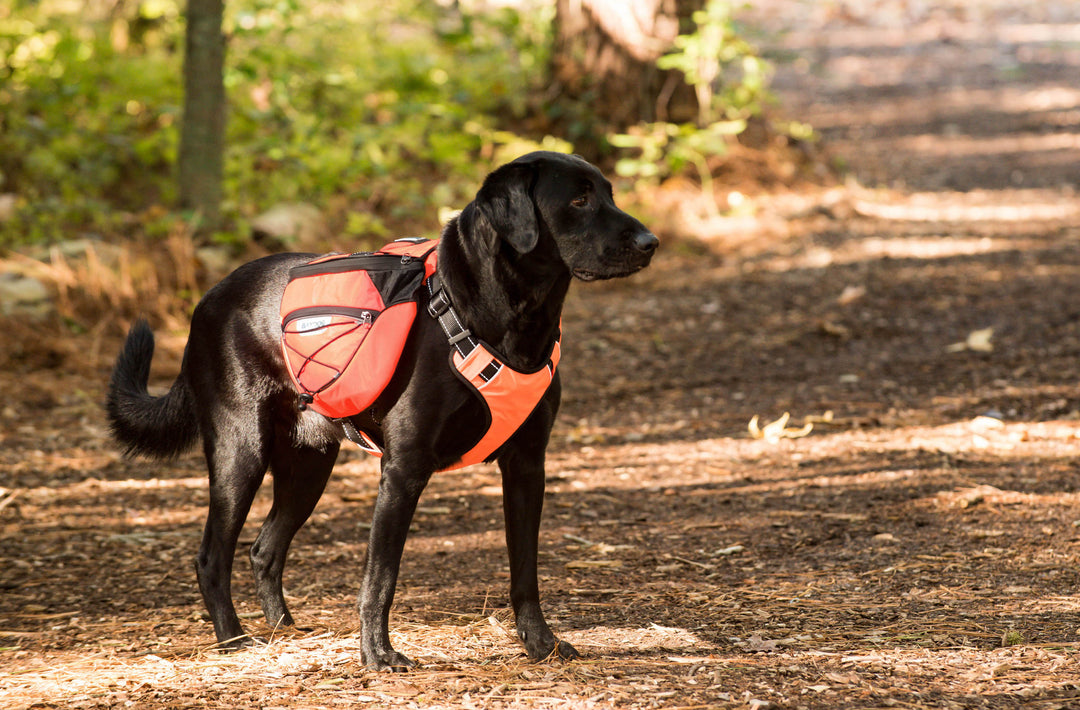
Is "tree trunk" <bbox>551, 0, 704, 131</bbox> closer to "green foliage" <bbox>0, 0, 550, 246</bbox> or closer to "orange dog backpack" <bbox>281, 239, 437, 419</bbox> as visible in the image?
"green foliage" <bbox>0, 0, 550, 246</bbox>

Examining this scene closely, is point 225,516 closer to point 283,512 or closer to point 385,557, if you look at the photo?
point 283,512

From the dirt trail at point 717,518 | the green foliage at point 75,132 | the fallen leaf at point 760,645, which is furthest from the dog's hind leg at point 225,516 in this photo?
the green foliage at point 75,132

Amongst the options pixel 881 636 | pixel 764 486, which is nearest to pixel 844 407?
pixel 764 486

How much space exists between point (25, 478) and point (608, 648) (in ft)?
10.9

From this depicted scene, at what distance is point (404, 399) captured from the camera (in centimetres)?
299

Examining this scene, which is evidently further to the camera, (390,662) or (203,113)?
(203,113)

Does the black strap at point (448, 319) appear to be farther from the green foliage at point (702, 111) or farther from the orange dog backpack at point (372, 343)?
Result: the green foliage at point (702, 111)

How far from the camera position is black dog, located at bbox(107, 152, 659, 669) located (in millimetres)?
2973

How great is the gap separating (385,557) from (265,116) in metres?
7.42

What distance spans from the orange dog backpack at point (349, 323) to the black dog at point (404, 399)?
0.06 m

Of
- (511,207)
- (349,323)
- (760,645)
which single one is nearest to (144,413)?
(349,323)

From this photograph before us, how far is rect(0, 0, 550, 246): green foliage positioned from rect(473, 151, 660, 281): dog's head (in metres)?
5.35

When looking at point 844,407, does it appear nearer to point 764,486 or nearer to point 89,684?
point 764,486

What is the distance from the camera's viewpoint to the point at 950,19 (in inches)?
922
